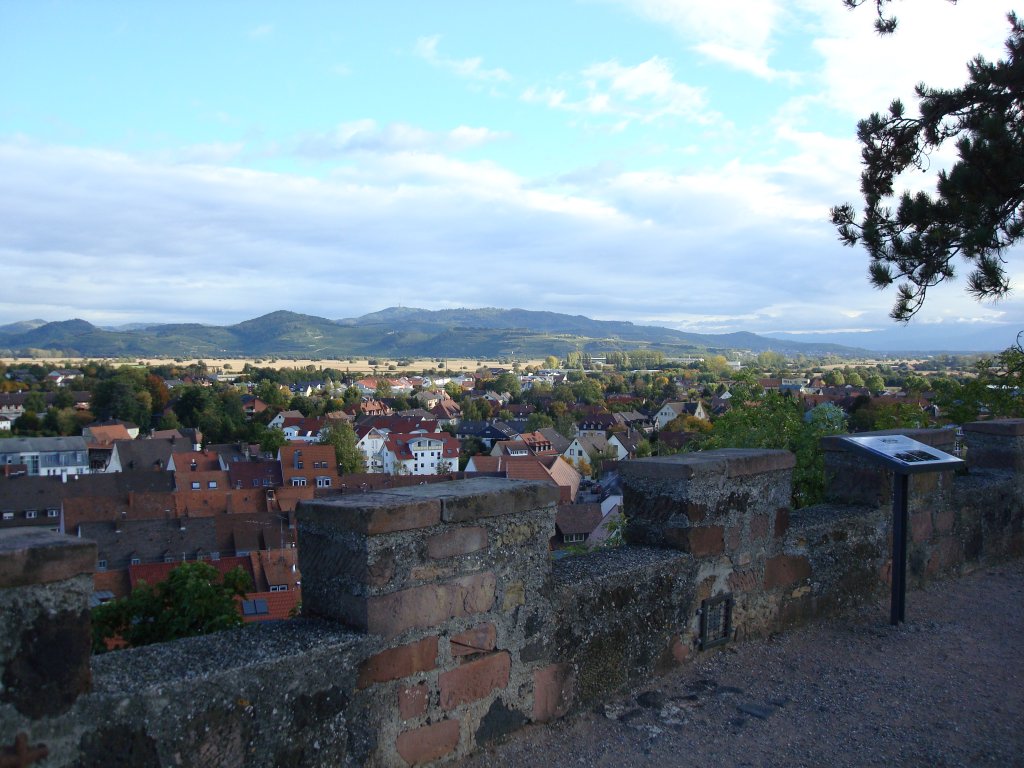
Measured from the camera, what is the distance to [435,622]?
278 cm

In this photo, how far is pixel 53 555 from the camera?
198 cm

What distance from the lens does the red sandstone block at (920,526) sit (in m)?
5.00

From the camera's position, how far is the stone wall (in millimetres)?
2020

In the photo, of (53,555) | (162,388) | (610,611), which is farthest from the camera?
(162,388)

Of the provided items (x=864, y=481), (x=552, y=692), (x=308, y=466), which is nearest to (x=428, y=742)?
(x=552, y=692)

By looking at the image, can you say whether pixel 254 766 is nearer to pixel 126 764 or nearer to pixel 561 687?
pixel 126 764

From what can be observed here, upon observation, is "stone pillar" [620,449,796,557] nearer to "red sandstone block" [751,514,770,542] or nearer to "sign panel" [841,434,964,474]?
"red sandstone block" [751,514,770,542]

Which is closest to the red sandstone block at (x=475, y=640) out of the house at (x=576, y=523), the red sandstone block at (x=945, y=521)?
the red sandstone block at (x=945, y=521)

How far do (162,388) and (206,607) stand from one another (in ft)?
294

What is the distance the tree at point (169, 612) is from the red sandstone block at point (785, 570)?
3.99 m

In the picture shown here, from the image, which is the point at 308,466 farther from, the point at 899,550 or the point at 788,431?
the point at 899,550

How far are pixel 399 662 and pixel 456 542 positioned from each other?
1.48 ft

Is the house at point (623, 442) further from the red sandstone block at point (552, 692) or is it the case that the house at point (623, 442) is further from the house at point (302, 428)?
the red sandstone block at point (552, 692)

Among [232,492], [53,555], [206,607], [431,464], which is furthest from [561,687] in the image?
[431,464]
